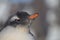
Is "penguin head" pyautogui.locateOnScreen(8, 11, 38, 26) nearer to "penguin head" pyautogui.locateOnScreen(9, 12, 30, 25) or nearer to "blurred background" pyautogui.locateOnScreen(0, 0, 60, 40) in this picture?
"penguin head" pyautogui.locateOnScreen(9, 12, 30, 25)

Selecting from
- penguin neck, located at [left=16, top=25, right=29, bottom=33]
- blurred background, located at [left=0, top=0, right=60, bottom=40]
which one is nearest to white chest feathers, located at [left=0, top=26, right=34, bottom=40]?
penguin neck, located at [left=16, top=25, right=29, bottom=33]

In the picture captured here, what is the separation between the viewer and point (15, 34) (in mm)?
496

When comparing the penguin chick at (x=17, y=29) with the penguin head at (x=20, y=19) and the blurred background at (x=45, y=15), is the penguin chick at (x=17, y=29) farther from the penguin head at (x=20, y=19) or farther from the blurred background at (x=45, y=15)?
the blurred background at (x=45, y=15)

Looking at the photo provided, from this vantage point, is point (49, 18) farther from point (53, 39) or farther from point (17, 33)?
point (17, 33)

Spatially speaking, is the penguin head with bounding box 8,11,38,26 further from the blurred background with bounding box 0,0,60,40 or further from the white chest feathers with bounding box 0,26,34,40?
the blurred background with bounding box 0,0,60,40

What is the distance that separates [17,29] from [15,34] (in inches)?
0.5

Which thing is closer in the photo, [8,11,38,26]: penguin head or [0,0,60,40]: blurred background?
[8,11,38,26]: penguin head

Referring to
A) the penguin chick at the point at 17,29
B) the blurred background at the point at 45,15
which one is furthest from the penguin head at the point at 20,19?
the blurred background at the point at 45,15

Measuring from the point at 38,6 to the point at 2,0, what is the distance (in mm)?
140

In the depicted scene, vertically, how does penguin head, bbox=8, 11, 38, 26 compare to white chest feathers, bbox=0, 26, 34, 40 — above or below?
above

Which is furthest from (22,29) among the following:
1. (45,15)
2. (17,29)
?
(45,15)

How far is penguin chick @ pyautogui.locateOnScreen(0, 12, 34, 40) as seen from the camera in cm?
49

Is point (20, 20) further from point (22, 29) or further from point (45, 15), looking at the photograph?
point (45, 15)

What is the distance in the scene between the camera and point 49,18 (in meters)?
0.88
